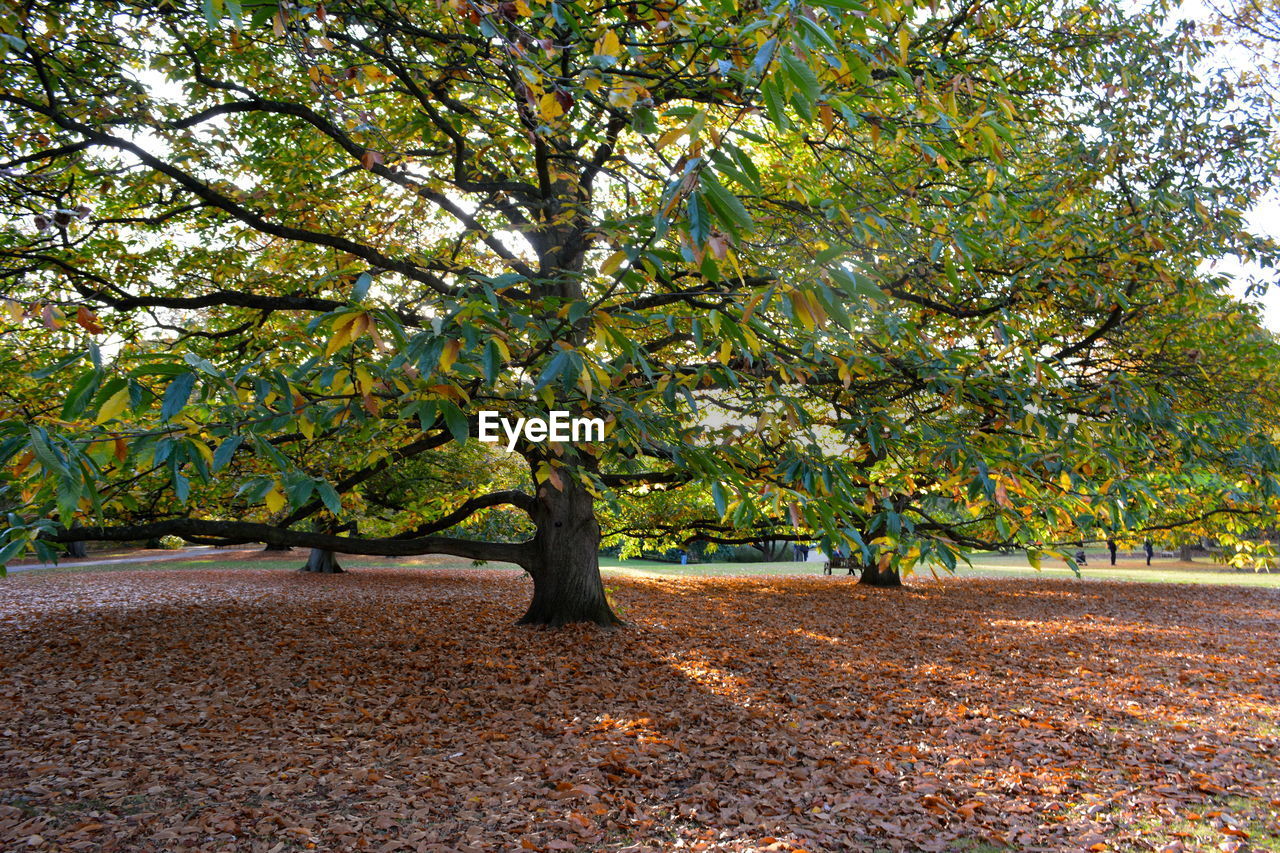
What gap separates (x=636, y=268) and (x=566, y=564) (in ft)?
19.2

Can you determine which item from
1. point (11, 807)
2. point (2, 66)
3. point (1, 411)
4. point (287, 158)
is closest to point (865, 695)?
point (11, 807)

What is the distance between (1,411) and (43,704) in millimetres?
3222

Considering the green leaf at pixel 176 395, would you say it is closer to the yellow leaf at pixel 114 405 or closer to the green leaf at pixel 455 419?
the yellow leaf at pixel 114 405

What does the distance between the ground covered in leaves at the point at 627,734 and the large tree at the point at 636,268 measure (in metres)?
1.42

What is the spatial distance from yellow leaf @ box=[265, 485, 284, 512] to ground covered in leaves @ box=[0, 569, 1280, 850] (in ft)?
7.07

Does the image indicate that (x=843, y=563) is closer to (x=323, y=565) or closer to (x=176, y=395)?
(x=323, y=565)

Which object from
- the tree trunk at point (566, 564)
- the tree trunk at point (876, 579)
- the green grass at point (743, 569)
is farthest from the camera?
the green grass at point (743, 569)

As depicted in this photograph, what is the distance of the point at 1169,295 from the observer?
6102mm

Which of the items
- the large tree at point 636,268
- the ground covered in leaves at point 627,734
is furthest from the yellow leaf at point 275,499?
the ground covered in leaves at point 627,734

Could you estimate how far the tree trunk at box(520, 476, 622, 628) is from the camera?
28.9 ft

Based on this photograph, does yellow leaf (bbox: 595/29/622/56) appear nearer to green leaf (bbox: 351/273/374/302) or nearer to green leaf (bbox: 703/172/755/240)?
green leaf (bbox: 351/273/374/302)

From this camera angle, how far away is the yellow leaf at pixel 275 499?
2.24 m

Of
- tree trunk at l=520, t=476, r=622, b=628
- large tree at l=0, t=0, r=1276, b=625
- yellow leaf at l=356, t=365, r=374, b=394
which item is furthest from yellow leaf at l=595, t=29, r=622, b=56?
tree trunk at l=520, t=476, r=622, b=628

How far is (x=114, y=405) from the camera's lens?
6.32 feet
